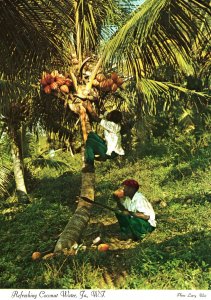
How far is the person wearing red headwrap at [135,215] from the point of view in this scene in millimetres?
6637

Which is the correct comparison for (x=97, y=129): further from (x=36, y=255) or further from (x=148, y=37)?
(x=148, y=37)

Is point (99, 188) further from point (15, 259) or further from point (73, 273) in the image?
point (73, 273)

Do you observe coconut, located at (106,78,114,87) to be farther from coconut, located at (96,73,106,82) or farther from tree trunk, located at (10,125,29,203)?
tree trunk, located at (10,125,29,203)

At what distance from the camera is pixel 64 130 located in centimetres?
886

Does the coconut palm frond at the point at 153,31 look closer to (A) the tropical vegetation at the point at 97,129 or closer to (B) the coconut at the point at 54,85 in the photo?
(A) the tropical vegetation at the point at 97,129

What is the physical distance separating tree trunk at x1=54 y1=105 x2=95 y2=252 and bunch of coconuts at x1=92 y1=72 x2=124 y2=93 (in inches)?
16.1

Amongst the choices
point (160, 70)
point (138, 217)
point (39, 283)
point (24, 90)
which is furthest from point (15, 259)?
point (160, 70)

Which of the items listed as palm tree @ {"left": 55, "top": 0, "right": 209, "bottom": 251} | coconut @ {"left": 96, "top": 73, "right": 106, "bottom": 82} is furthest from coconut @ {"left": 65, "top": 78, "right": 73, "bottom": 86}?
palm tree @ {"left": 55, "top": 0, "right": 209, "bottom": 251}

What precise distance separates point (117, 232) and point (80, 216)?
2.21ft

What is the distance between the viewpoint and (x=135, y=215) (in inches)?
260

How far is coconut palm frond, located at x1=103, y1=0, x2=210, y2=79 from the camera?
4.99m

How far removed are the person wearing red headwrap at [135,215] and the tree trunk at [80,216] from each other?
1.60 feet

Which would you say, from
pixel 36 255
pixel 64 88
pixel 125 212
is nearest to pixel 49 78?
pixel 64 88

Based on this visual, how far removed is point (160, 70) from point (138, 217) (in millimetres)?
2434
